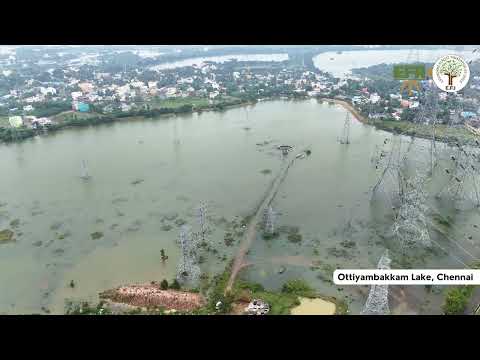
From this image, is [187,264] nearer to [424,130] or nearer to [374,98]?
[424,130]

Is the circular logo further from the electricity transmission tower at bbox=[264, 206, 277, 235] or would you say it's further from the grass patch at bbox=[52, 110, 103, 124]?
the grass patch at bbox=[52, 110, 103, 124]

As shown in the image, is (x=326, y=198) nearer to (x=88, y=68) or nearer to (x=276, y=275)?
(x=276, y=275)

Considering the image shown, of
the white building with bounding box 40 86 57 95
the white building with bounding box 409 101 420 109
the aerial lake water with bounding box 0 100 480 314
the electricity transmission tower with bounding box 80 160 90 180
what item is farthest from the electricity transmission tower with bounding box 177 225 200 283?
the white building with bounding box 40 86 57 95

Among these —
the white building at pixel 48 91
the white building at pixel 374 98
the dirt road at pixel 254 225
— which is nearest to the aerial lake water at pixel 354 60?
the white building at pixel 374 98

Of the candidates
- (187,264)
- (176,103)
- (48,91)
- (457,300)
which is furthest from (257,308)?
(48,91)

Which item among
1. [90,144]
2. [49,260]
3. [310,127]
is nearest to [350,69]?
Result: [310,127]

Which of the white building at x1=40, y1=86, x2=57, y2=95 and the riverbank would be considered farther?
the white building at x1=40, y1=86, x2=57, y2=95

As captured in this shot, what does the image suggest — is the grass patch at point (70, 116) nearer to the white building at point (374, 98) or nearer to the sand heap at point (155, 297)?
the sand heap at point (155, 297)
